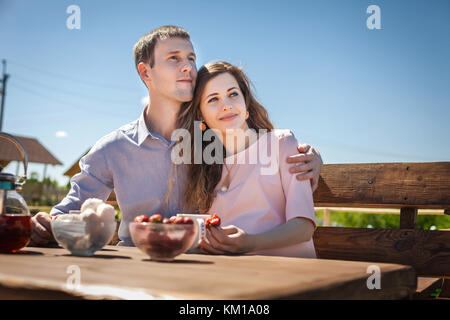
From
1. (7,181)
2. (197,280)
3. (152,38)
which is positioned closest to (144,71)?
(152,38)

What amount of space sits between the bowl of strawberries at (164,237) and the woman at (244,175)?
550mm

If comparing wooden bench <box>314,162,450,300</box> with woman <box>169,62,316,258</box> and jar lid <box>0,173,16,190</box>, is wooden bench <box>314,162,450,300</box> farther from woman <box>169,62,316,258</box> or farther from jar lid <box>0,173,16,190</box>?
jar lid <box>0,173,16,190</box>

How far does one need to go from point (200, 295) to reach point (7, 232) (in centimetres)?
102

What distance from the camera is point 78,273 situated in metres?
1.04

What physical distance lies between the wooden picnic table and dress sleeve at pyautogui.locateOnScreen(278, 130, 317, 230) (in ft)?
2.36

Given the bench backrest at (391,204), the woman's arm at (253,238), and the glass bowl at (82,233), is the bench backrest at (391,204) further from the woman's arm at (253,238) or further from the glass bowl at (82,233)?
the glass bowl at (82,233)

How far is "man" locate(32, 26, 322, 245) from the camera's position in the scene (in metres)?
2.59

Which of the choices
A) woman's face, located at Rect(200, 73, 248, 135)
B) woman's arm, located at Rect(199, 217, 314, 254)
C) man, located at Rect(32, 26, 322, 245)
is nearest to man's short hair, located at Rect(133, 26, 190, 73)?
man, located at Rect(32, 26, 322, 245)

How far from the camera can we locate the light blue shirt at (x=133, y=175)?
8.46 feet

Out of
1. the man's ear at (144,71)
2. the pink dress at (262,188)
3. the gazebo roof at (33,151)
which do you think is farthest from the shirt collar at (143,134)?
the gazebo roof at (33,151)

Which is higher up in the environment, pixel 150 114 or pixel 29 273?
pixel 150 114

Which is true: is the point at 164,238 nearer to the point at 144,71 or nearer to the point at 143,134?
the point at 143,134
